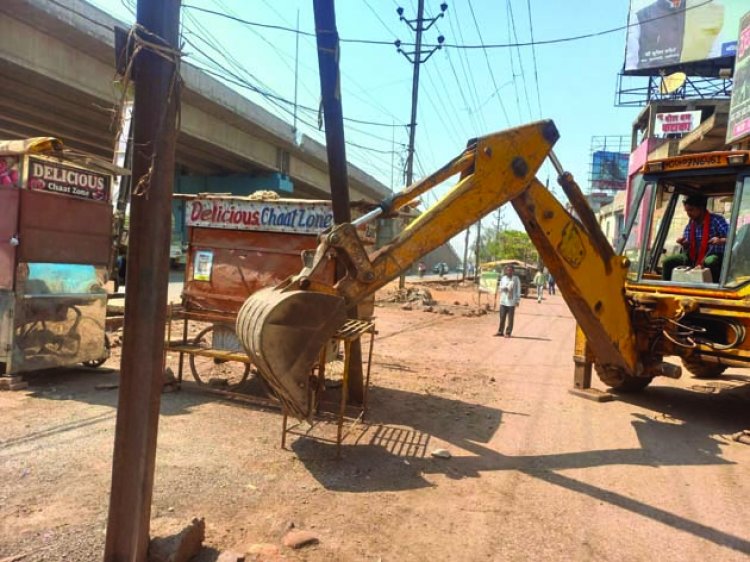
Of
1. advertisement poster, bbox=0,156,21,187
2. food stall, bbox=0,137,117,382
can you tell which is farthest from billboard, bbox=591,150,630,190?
advertisement poster, bbox=0,156,21,187

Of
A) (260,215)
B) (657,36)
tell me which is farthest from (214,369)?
(657,36)

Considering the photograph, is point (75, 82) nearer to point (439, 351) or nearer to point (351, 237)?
point (439, 351)

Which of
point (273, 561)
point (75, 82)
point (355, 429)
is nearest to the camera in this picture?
point (273, 561)

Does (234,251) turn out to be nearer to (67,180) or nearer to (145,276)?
(67,180)

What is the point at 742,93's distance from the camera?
16.7m

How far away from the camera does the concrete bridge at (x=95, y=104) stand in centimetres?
1393

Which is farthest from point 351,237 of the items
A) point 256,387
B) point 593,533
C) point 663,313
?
point 663,313

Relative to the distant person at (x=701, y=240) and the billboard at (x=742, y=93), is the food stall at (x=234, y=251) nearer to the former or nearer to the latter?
the distant person at (x=701, y=240)

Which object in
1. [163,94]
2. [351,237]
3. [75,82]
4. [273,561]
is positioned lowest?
[273,561]

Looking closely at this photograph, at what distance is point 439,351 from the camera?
1151 centimetres

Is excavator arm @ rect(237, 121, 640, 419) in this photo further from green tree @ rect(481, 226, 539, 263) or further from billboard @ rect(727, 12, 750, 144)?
green tree @ rect(481, 226, 539, 263)

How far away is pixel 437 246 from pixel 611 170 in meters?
74.9

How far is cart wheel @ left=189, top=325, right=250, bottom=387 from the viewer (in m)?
6.83

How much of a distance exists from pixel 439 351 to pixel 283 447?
22.7 ft
